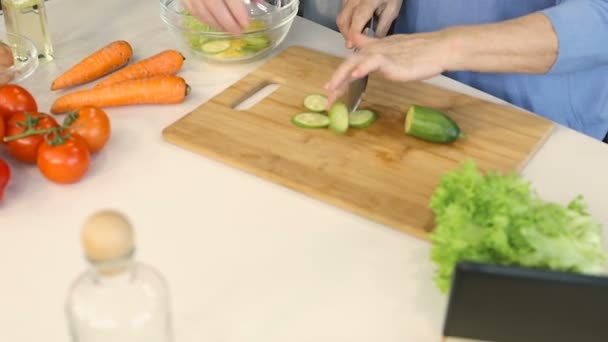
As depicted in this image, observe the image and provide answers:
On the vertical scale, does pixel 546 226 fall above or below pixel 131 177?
above

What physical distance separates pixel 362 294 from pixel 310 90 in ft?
2.09

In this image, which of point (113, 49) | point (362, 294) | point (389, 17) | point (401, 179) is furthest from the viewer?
Result: point (389, 17)

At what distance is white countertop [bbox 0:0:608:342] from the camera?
43.4 inches

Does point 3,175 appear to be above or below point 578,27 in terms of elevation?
below

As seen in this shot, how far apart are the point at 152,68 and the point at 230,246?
62 centimetres

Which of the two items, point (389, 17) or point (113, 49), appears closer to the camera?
point (113, 49)

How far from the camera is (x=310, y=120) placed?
1539 mm

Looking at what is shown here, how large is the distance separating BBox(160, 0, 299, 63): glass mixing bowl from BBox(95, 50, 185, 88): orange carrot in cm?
7

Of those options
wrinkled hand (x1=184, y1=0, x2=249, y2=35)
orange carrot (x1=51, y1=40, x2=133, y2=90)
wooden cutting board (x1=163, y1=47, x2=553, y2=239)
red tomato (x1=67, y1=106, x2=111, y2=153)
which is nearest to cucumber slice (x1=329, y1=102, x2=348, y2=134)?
wooden cutting board (x1=163, y1=47, x2=553, y2=239)

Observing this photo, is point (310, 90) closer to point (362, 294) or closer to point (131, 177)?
point (131, 177)

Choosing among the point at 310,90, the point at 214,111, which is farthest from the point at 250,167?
the point at 310,90

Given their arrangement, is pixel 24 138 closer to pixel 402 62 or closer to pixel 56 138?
pixel 56 138

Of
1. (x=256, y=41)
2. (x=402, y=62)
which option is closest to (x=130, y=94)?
(x=256, y=41)

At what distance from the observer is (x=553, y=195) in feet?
4.53
